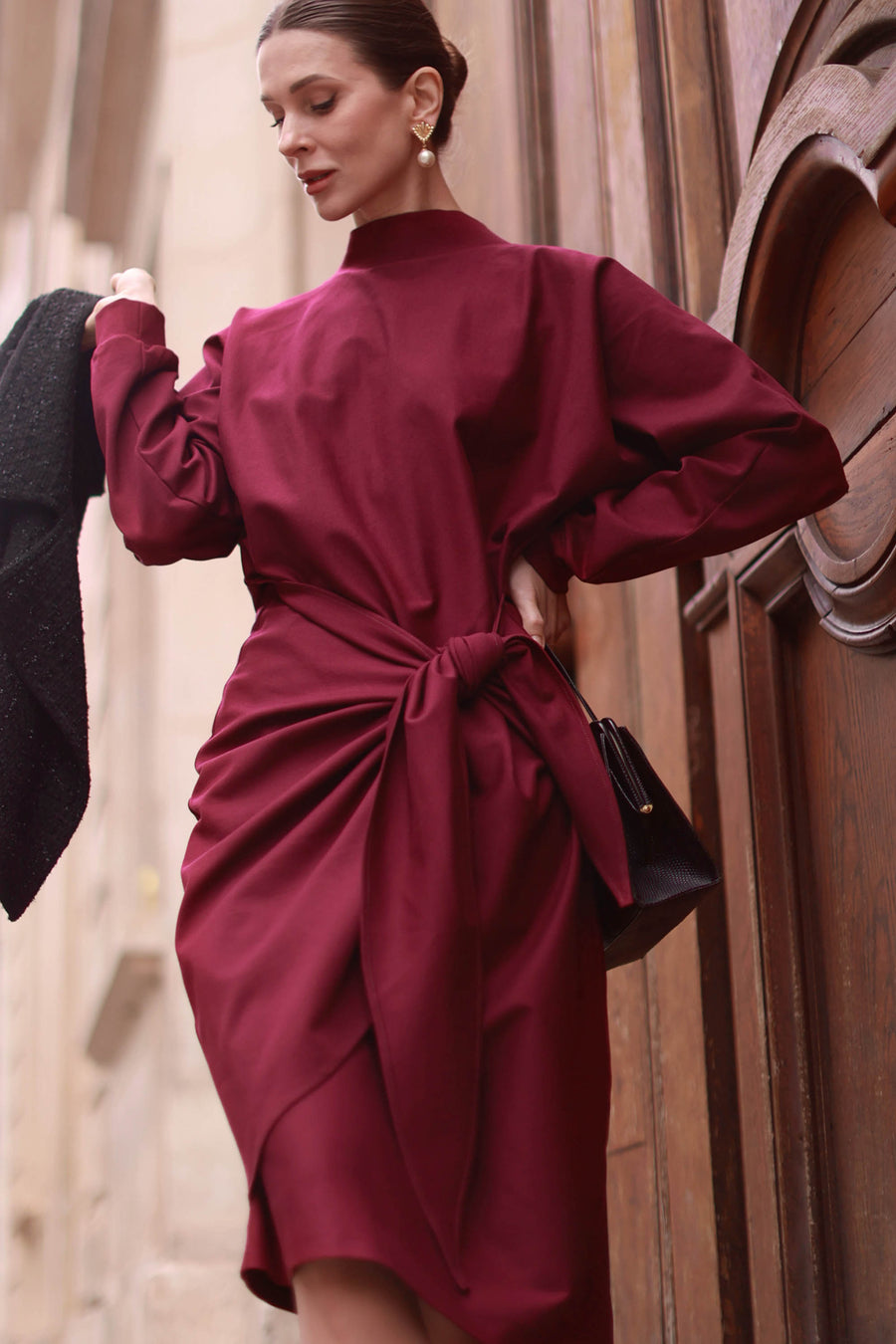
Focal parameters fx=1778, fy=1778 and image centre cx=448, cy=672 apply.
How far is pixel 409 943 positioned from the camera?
4.39ft

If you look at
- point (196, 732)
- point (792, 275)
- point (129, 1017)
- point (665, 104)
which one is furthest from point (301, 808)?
point (129, 1017)

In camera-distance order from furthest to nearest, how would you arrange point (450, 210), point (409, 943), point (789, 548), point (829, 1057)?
point (789, 548) < point (829, 1057) < point (450, 210) < point (409, 943)

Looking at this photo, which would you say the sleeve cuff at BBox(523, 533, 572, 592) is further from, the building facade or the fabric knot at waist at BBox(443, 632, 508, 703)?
the building facade

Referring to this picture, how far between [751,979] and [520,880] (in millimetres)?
792

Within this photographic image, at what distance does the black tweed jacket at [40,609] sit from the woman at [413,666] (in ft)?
0.31

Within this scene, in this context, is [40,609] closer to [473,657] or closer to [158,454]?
[158,454]

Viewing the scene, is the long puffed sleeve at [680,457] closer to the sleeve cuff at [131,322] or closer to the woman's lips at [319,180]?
the woman's lips at [319,180]

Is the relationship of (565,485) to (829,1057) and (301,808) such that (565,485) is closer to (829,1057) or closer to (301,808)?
(301,808)

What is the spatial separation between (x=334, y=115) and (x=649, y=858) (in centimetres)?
72

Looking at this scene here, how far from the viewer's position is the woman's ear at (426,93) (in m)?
1.65

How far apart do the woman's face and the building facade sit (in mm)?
446

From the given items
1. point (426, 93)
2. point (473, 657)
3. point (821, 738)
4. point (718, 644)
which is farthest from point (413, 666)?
point (718, 644)

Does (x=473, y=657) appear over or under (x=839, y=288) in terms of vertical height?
under

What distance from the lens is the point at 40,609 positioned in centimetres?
171
